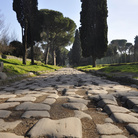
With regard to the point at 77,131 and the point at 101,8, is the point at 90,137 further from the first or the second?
the point at 101,8

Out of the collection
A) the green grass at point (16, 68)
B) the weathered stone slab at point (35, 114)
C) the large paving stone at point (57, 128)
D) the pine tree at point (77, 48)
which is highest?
the pine tree at point (77, 48)

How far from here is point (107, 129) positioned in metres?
1.21

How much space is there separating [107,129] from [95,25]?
17790 mm

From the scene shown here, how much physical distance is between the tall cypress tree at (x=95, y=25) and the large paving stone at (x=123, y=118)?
16.1 meters

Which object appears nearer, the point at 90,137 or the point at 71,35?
the point at 90,137

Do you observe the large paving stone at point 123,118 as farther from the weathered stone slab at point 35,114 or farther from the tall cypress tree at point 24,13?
the tall cypress tree at point 24,13

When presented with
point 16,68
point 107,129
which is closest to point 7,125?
point 107,129

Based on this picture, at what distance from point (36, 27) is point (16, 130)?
18361 millimetres

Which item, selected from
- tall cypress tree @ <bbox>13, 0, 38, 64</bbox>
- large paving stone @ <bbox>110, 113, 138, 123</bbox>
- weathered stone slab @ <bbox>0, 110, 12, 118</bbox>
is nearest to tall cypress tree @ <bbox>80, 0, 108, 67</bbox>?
tall cypress tree @ <bbox>13, 0, 38, 64</bbox>

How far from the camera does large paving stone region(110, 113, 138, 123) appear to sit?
1.37 meters

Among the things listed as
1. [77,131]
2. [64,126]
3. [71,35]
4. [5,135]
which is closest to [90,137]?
[77,131]

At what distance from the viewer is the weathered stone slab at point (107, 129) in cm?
115

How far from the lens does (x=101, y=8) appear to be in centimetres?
1594

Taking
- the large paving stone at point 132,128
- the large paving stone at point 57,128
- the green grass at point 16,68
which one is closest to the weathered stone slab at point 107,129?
the large paving stone at point 132,128
